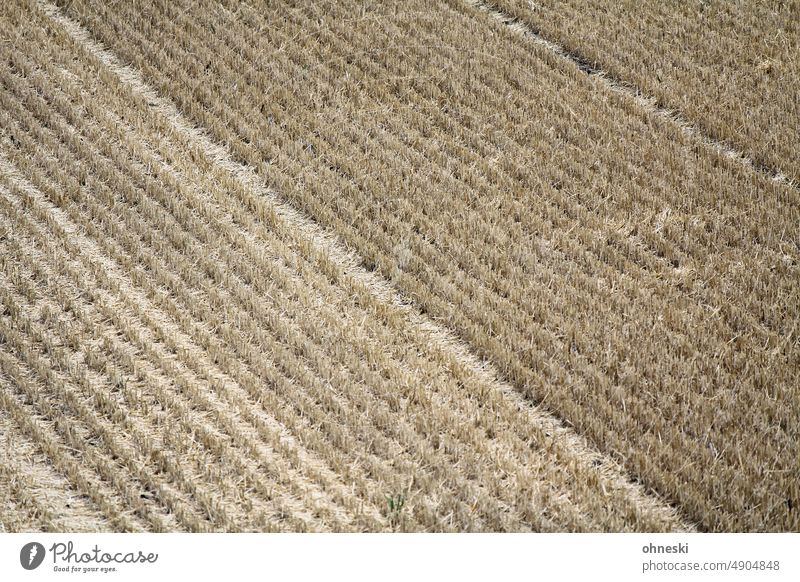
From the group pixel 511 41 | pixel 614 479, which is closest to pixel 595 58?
pixel 511 41

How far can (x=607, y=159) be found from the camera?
265 inches

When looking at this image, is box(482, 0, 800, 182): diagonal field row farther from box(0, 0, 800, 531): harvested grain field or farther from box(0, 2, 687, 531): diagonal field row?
box(0, 2, 687, 531): diagonal field row

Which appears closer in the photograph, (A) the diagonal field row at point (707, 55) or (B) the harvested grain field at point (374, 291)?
(B) the harvested grain field at point (374, 291)

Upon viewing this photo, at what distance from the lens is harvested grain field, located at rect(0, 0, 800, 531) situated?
4.35 metres

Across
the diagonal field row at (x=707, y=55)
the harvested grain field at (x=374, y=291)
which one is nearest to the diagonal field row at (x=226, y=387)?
the harvested grain field at (x=374, y=291)

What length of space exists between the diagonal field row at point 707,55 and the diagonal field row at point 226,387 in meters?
3.32

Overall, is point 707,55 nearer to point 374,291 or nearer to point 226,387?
point 374,291

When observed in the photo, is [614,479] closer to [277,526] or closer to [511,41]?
[277,526]

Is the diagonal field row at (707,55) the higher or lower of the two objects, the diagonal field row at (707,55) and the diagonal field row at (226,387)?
the higher

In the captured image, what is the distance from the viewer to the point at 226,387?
486 cm

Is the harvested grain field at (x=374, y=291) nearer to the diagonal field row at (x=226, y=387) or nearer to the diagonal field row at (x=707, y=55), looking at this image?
the diagonal field row at (x=226, y=387)

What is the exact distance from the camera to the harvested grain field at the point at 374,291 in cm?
435

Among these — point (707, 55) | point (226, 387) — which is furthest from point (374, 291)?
point (707, 55)

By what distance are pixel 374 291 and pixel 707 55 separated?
4.24 meters
